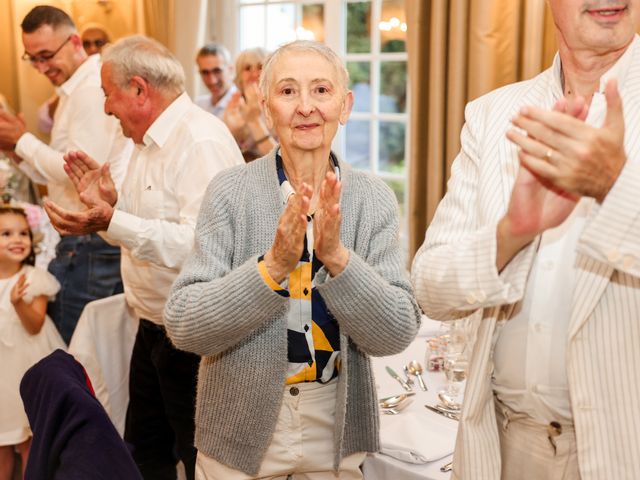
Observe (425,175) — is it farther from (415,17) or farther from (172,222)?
(172,222)

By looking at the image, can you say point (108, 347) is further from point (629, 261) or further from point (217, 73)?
point (217, 73)

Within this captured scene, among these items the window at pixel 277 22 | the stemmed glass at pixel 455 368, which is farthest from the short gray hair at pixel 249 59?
the stemmed glass at pixel 455 368

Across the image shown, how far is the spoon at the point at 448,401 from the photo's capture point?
192 centimetres

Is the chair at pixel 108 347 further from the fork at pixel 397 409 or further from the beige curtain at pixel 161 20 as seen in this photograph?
the beige curtain at pixel 161 20

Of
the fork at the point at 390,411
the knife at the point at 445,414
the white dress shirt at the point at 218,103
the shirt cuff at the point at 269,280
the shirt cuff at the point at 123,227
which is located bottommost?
the knife at the point at 445,414

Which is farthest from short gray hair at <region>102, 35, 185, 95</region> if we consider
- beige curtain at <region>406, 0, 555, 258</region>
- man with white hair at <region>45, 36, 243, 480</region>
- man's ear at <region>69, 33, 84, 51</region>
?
beige curtain at <region>406, 0, 555, 258</region>

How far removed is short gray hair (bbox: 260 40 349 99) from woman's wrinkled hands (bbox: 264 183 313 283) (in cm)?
38

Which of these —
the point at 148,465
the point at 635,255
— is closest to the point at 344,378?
the point at 635,255

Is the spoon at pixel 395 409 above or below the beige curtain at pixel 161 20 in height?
below

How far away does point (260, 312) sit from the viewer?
147 centimetres

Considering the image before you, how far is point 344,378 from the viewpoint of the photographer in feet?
5.22

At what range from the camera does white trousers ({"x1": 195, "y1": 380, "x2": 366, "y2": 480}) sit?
162cm

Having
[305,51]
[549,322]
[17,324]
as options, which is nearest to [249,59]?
[17,324]

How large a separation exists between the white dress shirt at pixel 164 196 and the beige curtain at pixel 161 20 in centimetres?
286
